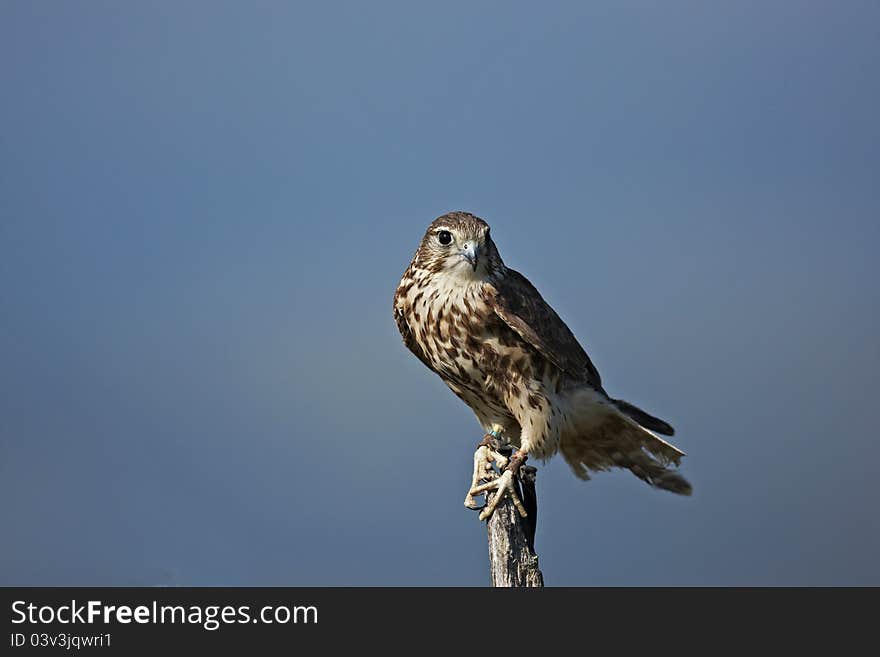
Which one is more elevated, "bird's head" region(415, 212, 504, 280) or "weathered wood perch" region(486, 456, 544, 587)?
"bird's head" region(415, 212, 504, 280)

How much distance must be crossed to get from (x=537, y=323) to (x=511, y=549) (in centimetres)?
112

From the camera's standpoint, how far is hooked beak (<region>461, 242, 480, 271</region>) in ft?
17.5

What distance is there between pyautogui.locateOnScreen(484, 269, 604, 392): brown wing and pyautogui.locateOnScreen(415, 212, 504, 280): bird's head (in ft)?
0.40

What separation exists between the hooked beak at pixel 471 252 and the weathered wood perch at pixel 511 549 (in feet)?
3.57

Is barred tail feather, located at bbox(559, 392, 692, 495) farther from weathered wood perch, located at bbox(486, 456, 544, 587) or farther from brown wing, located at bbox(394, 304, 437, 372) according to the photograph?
brown wing, located at bbox(394, 304, 437, 372)

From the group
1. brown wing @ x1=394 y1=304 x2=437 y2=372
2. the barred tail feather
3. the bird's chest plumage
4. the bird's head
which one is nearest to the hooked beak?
the bird's head

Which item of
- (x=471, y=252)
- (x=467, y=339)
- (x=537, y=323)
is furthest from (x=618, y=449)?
(x=471, y=252)

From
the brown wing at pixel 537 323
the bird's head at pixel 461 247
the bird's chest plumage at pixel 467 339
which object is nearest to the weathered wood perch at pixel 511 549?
the bird's chest plumage at pixel 467 339

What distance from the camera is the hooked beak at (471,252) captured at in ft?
17.5

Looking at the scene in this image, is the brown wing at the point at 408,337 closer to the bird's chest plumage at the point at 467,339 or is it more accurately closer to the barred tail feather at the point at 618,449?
the bird's chest plumage at the point at 467,339

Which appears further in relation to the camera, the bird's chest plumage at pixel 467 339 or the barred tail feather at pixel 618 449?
the barred tail feather at pixel 618 449

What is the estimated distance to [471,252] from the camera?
5.34 m

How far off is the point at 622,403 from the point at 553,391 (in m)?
0.50

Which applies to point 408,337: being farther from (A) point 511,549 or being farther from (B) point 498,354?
(A) point 511,549
